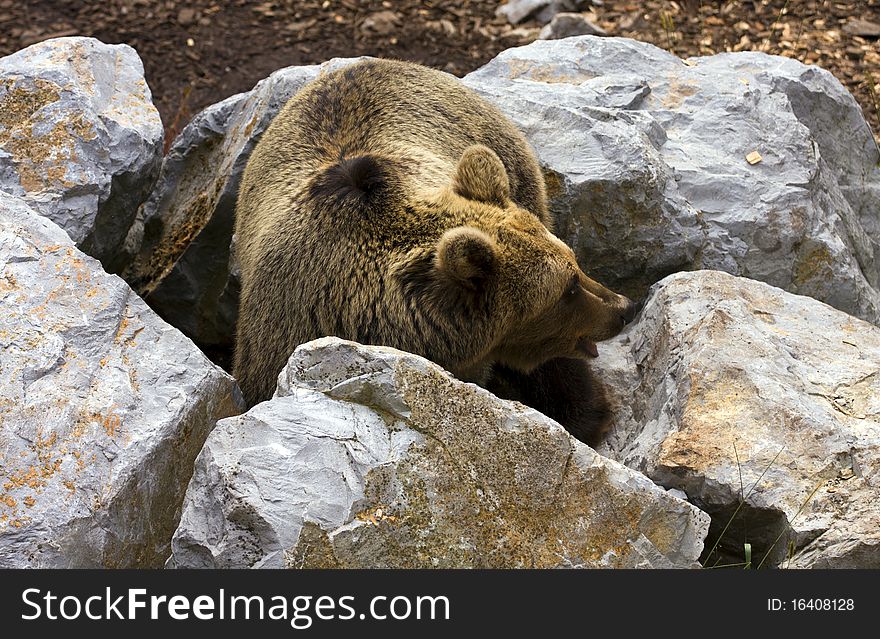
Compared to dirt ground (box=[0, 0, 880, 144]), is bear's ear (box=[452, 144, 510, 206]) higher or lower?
higher

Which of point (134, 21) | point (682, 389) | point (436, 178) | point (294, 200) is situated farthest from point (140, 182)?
point (134, 21)

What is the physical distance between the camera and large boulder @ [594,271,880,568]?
385 cm

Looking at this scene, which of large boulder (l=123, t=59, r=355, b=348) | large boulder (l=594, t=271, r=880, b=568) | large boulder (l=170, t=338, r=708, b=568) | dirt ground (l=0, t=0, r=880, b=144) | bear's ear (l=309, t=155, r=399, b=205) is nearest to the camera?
large boulder (l=170, t=338, r=708, b=568)

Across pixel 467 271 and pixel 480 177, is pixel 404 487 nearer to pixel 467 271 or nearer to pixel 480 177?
pixel 467 271

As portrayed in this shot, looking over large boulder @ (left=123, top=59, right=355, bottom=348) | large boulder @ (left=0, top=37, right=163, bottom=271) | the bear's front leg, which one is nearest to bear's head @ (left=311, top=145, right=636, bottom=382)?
the bear's front leg

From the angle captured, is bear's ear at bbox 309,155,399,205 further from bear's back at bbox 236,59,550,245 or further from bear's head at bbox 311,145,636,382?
bear's back at bbox 236,59,550,245

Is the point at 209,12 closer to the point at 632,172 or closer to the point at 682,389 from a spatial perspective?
the point at 632,172

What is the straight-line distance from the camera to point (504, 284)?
448 cm

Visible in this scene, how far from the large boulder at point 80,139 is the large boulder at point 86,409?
98 cm

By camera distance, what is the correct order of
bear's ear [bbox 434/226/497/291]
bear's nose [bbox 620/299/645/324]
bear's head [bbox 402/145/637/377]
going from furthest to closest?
bear's nose [bbox 620/299/645/324] < bear's head [bbox 402/145/637/377] < bear's ear [bbox 434/226/497/291]

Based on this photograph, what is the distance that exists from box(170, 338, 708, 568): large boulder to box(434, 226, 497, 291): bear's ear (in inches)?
27.5

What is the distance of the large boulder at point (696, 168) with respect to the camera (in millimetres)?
5746

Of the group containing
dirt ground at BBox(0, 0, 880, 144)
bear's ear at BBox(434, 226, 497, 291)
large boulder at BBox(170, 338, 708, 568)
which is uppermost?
bear's ear at BBox(434, 226, 497, 291)

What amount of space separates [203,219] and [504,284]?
2589 millimetres
